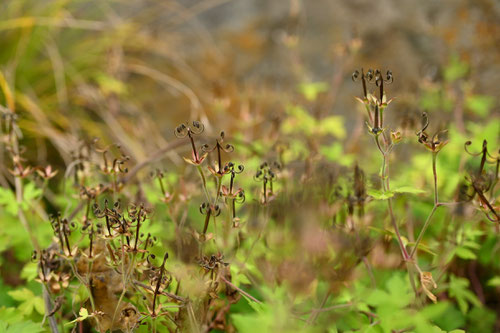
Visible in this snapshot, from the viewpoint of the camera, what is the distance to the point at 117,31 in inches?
108

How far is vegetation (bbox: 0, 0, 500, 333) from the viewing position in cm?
102

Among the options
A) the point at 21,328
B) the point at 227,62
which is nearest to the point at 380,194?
the point at 21,328

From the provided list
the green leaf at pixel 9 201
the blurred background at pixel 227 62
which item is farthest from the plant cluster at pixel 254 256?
the blurred background at pixel 227 62

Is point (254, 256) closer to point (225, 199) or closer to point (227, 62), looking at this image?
point (225, 199)

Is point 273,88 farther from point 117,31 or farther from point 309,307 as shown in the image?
point 309,307

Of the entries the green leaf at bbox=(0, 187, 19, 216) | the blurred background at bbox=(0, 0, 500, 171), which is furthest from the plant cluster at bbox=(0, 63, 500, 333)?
the blurred background at bbox=(0, 0, 500, 171)

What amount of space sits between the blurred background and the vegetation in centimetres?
2

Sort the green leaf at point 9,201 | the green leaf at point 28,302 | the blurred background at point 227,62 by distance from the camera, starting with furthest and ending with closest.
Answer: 1. the blurred background at point 227,62
2. the green leaf at point 9,201
3. the green leaf at point 28,302

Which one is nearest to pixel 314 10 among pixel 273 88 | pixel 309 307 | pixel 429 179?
pixel 273 88

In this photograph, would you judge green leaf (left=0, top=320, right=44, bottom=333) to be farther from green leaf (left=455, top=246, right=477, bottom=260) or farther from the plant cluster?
green leaf (left=455, top=246, right=477, bottom=260)

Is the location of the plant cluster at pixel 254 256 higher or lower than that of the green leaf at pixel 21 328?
higher

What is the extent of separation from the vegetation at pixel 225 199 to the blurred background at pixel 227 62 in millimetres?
16

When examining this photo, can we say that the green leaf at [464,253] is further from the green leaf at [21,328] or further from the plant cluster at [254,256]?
the green leaf at [21,328]

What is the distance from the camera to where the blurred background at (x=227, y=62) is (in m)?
2.41
